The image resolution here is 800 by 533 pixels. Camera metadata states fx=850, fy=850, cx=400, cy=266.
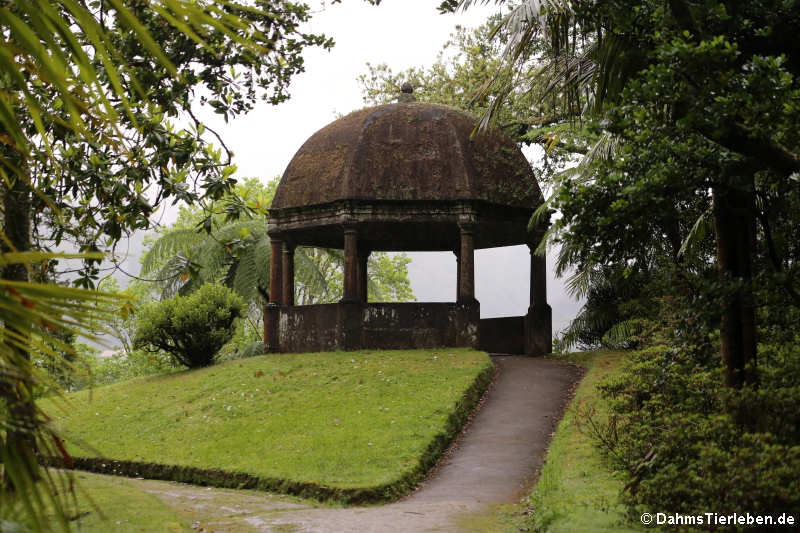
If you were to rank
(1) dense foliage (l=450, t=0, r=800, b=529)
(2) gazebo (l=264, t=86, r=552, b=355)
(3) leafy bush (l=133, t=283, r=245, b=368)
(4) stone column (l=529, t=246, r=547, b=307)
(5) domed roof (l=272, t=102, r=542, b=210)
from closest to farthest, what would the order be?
(1) dense foliage (l=450, t=0, r=800, b=529) < (2) gazebo (l=264, t=86, r=552, b=355) < (5) domed roof (l=272, t=102, r=542, b=210) < (4) stone column (l=529, t=246, r=547, b=307) < (3) leafy bush (l=133, t=283, r=245, b=368)

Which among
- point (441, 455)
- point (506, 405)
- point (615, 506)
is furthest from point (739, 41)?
point (506, 405)

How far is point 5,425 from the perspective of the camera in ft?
4.75

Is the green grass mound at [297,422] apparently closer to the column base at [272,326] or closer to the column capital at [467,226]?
the column base at [272,326]

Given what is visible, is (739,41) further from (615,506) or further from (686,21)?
(615,506)

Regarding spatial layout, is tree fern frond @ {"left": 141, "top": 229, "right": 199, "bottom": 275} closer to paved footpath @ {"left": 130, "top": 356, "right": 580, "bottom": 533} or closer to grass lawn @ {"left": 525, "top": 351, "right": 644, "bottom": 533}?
paved footpath @ {"left": 130, "top": 356, "right": 580, "bottom": 533}

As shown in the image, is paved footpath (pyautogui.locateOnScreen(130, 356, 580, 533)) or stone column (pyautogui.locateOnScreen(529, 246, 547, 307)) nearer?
paved footpath (pyautogui.locateOnScreen(130, 356, 580, 533))

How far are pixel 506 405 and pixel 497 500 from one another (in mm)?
4813

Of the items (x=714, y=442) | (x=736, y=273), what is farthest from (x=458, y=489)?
(x=714, y=442)

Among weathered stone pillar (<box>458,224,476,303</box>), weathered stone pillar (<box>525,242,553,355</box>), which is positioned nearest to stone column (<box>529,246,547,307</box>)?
weathered stone pillar (<box>525,242,553,355</box>)

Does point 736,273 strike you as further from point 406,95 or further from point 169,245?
point 169,245

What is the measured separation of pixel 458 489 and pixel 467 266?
765 centimetres

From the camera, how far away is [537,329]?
63.2 ft

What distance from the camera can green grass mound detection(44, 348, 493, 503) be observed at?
1123 centimetres

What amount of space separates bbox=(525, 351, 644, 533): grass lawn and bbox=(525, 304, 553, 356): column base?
5.09 metres
